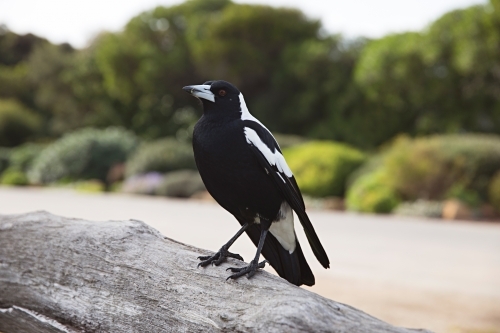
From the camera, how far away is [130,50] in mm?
23375

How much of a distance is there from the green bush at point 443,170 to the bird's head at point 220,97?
8313 millimetres

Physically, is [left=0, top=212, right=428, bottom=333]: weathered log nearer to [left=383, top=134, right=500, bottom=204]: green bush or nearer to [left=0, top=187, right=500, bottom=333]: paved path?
[left=0, top=187, right=500, bottom=333]: paved path

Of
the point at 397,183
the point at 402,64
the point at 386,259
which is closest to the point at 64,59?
the point at 402,64

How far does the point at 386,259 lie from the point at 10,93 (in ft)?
90.7

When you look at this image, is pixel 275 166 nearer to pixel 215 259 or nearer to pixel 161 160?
pixel 215 259

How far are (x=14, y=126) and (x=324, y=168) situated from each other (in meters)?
16.5

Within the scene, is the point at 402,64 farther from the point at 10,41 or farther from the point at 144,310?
the point at 10,41

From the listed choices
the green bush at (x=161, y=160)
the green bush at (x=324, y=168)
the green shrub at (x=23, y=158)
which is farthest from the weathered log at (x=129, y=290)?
the green shrub at (x=23, y=158)

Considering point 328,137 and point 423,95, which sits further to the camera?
point 328,137

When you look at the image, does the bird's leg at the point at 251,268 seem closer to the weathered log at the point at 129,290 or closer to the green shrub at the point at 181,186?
the weathered log at the point at 129,290

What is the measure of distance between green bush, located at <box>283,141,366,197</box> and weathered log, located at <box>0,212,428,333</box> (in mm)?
8799

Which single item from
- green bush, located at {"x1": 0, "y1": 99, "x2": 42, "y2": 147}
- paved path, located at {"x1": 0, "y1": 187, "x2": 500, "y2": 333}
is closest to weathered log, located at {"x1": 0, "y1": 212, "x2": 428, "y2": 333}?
paved path, located at {"x1": 0, "y1": 187, "x2": 500, "y2": 333}

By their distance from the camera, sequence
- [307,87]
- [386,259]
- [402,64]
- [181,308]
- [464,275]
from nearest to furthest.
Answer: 1. [181,308]
2. [464,275]
3. [386,259]
4. [402,64]
5. [307,87]

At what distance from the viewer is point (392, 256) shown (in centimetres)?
602
